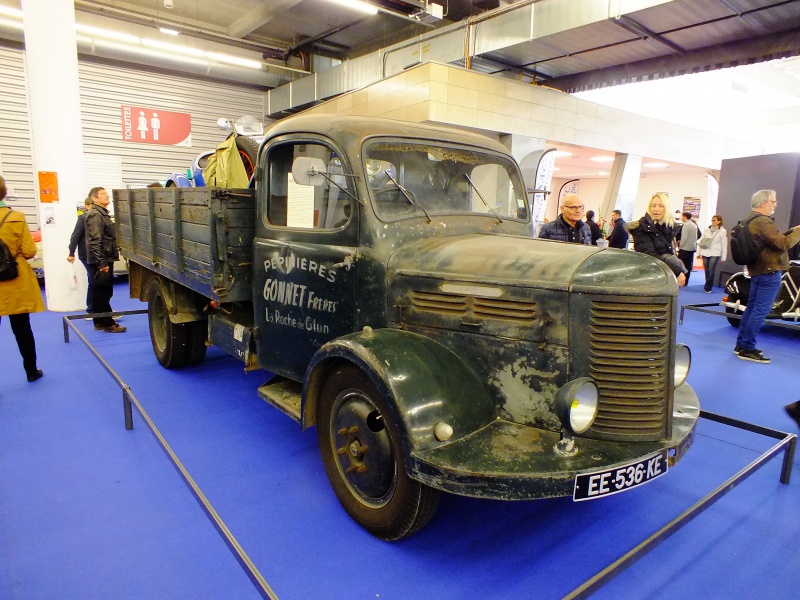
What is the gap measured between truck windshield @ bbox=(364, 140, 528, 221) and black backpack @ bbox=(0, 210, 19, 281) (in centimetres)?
303

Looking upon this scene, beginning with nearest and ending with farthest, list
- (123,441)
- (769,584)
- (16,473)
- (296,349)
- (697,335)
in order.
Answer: (769,584)
(16,473)
(296,349)
(123,441)
(697,335)

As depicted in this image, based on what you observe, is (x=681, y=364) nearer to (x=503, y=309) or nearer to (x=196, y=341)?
(x=503, y=309)

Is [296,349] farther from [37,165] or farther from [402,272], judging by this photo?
[37,165]

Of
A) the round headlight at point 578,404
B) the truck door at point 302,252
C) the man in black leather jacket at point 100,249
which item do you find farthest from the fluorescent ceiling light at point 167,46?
the round headlight at point 578,404

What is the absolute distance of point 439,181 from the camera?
3.00 m

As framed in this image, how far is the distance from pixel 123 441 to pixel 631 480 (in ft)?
10.0

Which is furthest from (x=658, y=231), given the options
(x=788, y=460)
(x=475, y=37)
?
(x=475, y=37)

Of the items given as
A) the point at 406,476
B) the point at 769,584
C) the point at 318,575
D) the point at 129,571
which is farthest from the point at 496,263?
the point at 129,571

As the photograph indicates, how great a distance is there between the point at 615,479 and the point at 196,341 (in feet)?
12.8

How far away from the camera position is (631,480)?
6.23 ft

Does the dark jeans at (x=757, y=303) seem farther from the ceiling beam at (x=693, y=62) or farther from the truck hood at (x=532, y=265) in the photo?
the ceiling beam at (x=693, y=62)

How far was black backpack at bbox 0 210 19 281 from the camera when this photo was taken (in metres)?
3.79

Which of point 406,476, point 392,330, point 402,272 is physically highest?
point 402,272

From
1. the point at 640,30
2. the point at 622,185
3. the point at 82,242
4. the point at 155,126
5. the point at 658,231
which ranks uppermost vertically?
the point at 640,30
